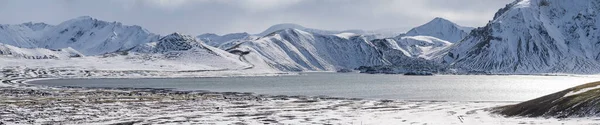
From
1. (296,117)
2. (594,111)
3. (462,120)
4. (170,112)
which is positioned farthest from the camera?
(170,112)

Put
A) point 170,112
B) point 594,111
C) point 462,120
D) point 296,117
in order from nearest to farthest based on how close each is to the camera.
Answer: point 594,111 < point 462,120 < point 296,117 < point 170,112

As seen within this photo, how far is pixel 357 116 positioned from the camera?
64000 millimetres

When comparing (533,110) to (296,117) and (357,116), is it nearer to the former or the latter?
(357,116)

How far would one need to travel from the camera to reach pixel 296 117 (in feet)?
204

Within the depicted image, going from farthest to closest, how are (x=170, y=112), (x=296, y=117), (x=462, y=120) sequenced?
1. (x=170, y=112)
2. (x=296, y=117)
3. (x=462, y=120)

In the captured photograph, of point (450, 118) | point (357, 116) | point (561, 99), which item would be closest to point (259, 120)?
point (357, 116)

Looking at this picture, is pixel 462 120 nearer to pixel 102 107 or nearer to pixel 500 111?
pixel 500 111

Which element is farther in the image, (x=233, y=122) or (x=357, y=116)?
(x=357, y=116)

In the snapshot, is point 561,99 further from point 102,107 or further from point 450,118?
point 102,107

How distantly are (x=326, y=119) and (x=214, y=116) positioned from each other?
1226 centimetres

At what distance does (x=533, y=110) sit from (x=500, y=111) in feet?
22.2

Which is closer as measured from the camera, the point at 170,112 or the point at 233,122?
the point at 233,122

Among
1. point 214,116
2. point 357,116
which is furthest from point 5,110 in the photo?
point 357,116

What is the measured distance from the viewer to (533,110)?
58719 millimetres
